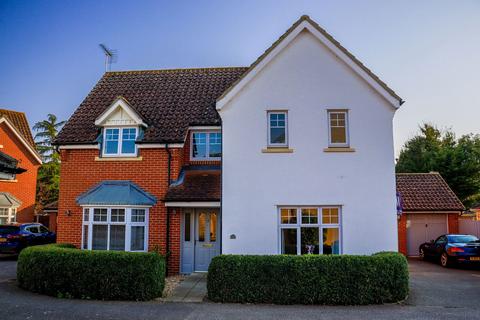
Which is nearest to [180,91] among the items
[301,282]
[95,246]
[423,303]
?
[95,246]

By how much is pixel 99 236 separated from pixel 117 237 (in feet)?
2.32

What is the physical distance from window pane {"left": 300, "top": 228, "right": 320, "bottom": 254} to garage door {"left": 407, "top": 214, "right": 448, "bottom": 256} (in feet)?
35.8

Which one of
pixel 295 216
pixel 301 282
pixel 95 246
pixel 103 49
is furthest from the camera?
pixel 103 49

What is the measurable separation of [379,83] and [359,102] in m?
0.86

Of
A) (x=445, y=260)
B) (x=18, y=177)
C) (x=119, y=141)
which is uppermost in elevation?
(x=119, y=141)

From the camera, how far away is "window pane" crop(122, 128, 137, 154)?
15133mm

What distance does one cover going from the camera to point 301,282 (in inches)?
406

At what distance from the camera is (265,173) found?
1291 centimetres

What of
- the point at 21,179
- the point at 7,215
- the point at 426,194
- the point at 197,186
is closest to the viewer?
the point at 197,186

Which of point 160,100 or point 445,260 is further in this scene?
point 445,260

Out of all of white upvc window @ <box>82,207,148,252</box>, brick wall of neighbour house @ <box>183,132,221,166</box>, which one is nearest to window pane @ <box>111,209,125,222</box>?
white upvc window @ <box>82,207,148,252</box>

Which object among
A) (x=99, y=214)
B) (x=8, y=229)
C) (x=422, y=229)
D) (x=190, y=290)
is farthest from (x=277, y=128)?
(x=8, y=229)

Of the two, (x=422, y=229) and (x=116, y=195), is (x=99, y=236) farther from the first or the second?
(x=422, y=229)

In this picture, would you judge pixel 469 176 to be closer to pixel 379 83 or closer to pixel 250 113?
pixel 379 83
